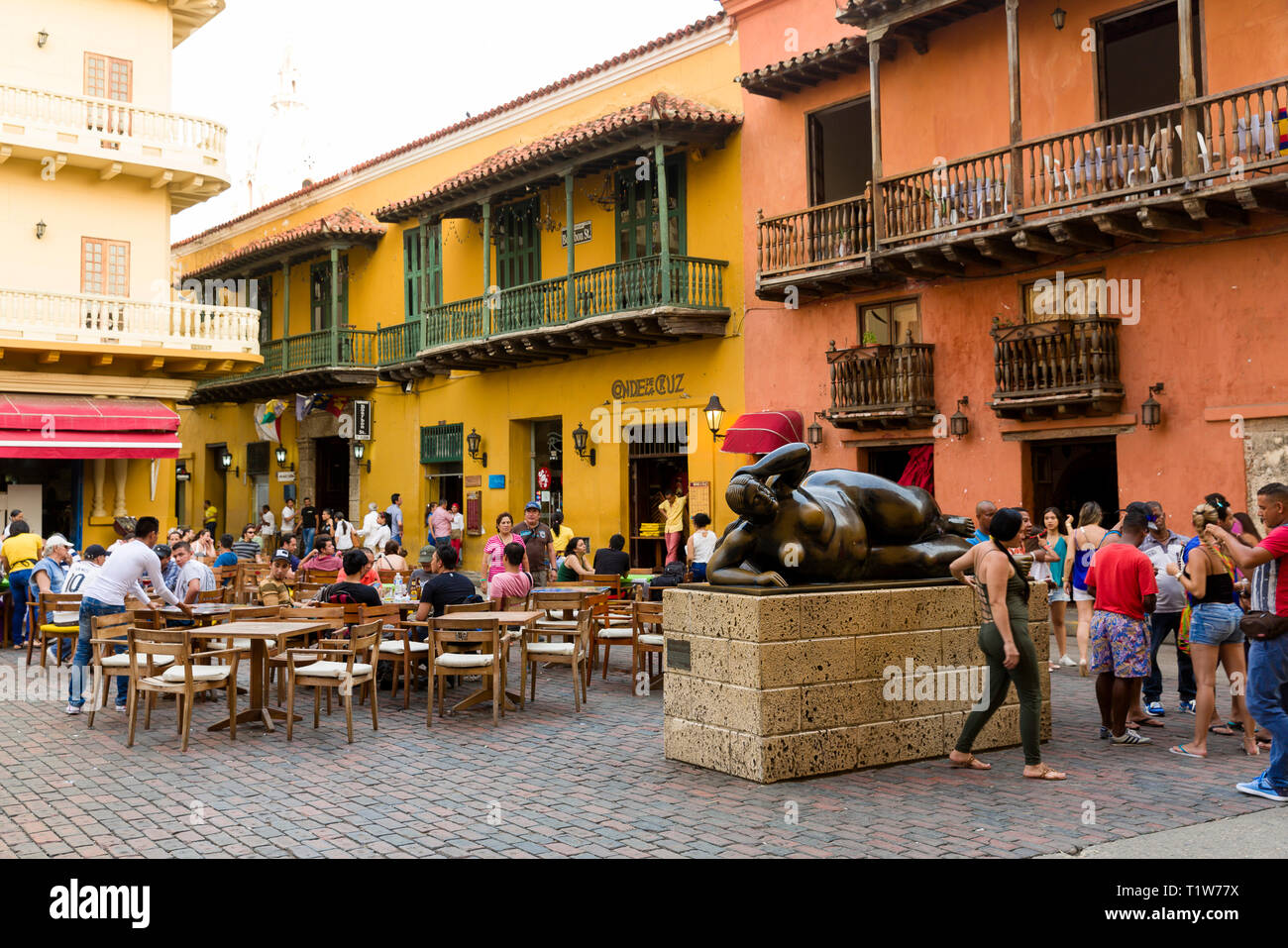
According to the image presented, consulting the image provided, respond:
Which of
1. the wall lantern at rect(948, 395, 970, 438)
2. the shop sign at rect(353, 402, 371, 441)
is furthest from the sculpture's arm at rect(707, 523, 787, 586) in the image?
the shop sign at rect(353, 402, 371, 441)

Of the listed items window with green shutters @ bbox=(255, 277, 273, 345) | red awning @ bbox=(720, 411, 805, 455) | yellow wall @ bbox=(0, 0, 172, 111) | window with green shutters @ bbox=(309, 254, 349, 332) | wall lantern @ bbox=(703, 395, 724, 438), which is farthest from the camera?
window with green shutters @ bbox=(255, 277, 273, 345)

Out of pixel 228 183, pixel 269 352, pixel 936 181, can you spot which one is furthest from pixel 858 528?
pixel 269 352

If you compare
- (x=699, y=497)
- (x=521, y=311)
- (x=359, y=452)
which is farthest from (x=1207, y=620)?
(x=359, y=452)

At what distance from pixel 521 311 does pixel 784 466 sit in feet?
49.2

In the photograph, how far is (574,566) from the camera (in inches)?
567

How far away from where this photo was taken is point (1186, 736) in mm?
8586

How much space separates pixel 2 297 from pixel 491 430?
31.1ft

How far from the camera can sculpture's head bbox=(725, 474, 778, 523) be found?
753 cm

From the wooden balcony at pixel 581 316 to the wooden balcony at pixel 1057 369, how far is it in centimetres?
597

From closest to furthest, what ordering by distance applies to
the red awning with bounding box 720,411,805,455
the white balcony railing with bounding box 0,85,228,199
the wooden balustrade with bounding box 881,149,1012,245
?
the wooden balustrade with bounding box 881,149,1012,245
the red awning with bounding box 720,411,805,455
the white balcony railing with bounding box 0,85,228,199

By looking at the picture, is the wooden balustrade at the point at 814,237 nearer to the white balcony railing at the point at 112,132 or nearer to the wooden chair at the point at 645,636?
the wooden chair at the point at 645,636

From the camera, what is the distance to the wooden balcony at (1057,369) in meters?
14.1

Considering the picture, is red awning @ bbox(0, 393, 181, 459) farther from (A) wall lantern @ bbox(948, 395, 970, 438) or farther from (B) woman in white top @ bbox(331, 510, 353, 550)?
(A) wall lantern @ bbox(948, 395, 970, 438)

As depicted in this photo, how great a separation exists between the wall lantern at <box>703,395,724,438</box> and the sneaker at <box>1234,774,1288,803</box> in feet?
43.1
